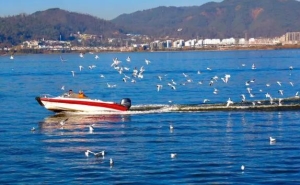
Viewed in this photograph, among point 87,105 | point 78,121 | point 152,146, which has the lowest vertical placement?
point 78,121

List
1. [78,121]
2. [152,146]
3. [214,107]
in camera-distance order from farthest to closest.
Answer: [214,107] → [78,121] → [152,146]

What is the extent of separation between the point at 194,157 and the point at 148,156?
67.0 inches

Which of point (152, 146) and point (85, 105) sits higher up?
point (85, 105)

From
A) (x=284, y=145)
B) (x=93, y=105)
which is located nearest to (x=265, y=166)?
(x=284, y=145)

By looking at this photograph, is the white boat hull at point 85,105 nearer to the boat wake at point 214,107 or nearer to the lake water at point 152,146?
the boat wake at point 214,107

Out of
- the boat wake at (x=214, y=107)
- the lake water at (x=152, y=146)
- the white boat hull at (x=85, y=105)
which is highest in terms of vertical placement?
the white boat hull at (x=85, y=105)

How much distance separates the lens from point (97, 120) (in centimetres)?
3788

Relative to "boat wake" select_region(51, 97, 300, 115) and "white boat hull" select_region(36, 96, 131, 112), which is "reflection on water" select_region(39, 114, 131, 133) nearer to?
"white boat hull" select_region(36, 96, 131, 112)

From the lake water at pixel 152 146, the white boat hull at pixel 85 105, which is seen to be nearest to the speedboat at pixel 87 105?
the white boat hull at pixel 85 105

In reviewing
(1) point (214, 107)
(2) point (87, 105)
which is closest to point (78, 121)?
(2) point (87, 105)

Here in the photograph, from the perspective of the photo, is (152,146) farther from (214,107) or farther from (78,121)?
(214,107)

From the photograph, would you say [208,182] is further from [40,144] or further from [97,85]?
[97,85]

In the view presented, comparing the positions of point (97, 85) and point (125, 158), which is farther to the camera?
point (97, 85)

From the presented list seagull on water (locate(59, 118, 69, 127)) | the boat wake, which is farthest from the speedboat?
seagull on water (locate(59, 118, 69, 127))
